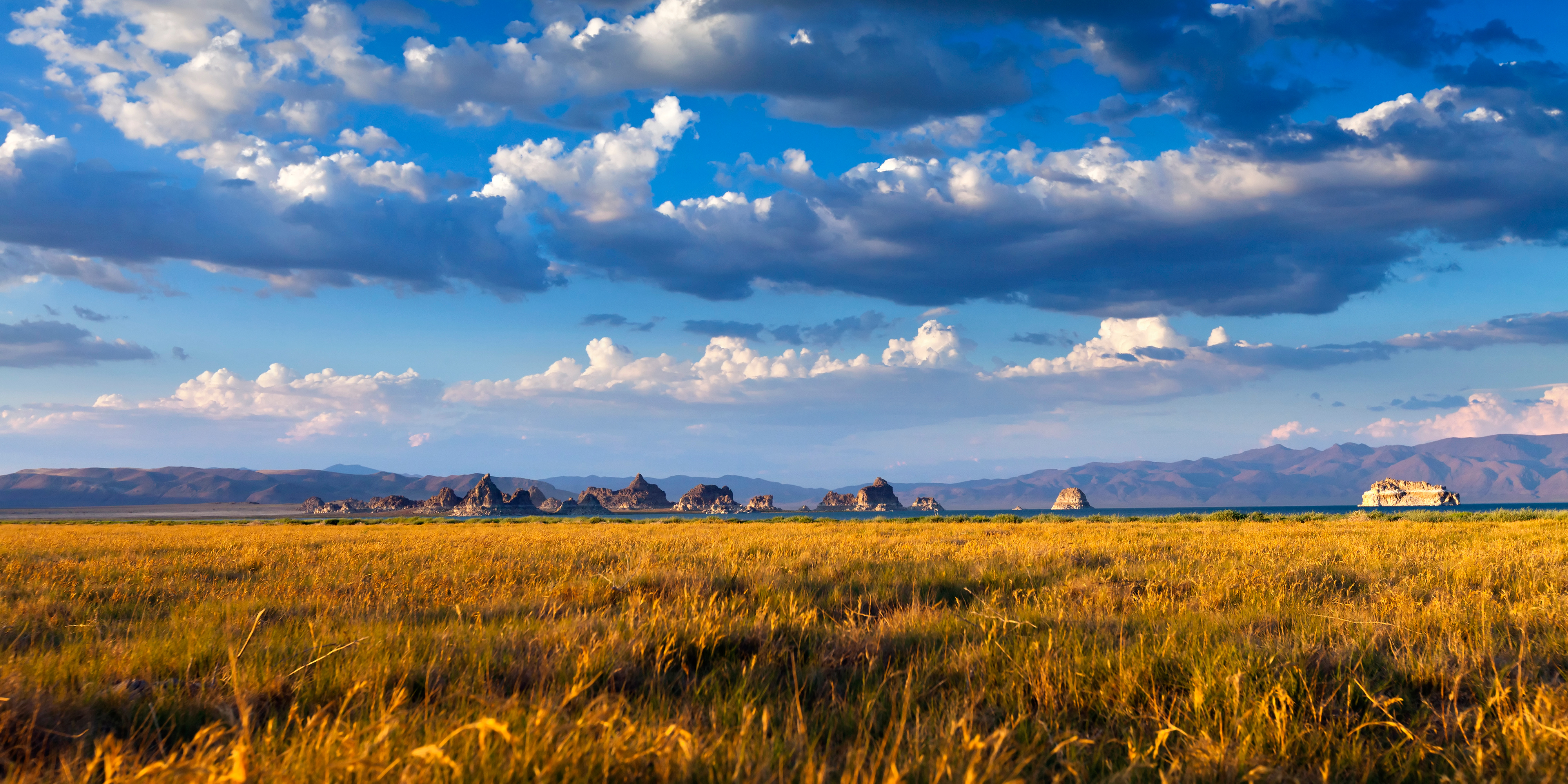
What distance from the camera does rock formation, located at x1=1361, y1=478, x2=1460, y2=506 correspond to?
132000mm

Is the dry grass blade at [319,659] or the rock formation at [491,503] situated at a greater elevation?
the dry grass blade at [319,659]

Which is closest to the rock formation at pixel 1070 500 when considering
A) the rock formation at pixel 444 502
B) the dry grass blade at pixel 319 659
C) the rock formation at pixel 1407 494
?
the rock formation at pixel 1407 494

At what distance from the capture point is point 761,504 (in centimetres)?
17862

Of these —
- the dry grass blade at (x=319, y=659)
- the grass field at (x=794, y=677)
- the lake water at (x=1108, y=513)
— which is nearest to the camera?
the grass field at (x=794, y=677)

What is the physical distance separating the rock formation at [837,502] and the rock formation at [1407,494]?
358 feet

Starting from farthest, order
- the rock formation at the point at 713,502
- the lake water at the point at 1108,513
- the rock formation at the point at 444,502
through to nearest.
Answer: the rock formation at the point at 713,502 < the rock formation at the point at 444,502 < the lake water at the point at 1108,513

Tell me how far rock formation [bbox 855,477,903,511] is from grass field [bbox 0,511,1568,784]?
561 feet

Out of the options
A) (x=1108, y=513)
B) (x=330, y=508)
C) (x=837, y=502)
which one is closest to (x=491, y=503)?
(x=330, y=508)

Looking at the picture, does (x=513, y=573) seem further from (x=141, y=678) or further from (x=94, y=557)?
(x=94, y=557)

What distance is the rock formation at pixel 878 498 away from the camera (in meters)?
178

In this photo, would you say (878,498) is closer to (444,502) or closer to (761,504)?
(761,504)

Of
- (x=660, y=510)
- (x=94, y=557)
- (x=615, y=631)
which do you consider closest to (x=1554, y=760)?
(x=615, y=631)

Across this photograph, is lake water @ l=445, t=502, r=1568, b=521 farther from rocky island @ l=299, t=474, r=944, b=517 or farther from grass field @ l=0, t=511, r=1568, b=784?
grass field @ l=0, t=511, r=1568, b=784

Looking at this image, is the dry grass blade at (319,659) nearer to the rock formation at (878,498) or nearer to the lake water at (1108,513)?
the lake water at (1108,513)
